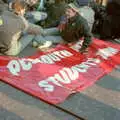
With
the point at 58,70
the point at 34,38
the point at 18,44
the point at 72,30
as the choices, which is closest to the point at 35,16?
the point at 34,38

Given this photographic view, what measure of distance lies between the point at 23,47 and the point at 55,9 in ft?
3.69

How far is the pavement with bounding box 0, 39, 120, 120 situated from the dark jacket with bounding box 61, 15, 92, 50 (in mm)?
1090

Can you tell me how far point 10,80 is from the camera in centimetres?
404

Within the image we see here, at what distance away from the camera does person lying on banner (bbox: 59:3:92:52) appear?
5123mm

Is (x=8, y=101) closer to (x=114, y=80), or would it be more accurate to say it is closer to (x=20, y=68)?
(x=20, y=68)

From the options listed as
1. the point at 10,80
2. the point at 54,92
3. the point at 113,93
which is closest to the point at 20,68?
the point at 10,80

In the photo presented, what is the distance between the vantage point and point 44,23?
5.84 meters

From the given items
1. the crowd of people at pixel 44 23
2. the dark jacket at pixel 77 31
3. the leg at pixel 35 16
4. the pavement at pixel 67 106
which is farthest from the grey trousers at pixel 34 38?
the pavement at pixel 67 106

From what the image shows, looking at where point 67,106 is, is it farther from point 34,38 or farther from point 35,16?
point 35,16

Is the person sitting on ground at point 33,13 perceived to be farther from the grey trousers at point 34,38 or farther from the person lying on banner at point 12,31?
the person lying on banner at point 12,31

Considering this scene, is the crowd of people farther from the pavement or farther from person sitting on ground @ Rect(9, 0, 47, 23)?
the pavement

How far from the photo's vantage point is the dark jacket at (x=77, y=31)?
5152 millimetres

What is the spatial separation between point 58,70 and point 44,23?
1.57m

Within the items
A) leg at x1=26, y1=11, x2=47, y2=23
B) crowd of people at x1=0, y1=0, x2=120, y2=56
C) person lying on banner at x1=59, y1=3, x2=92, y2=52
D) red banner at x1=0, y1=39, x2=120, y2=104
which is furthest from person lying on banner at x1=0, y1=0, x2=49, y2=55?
leg at x1=26, y1=11, x2=47, y2=23
